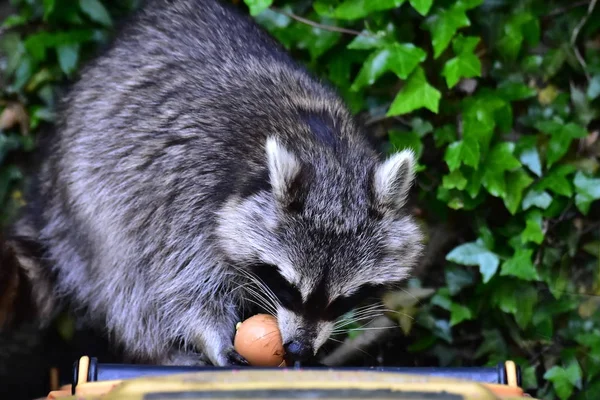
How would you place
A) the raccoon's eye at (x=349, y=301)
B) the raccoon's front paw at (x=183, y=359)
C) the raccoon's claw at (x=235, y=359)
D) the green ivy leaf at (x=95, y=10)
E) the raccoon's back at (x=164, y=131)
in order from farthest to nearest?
the green ivy leaf at (x=95, y=10) < the raccoon's front paw at (x=183, y=359) < the raccoon's back at (x=164, y=131) < the raccoon's claw at (x=235, y=359) < the raccoon's eye at (x=349, y=301)

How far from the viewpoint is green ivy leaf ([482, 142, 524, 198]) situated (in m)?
2.77

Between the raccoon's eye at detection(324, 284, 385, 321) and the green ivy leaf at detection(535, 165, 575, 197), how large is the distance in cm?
92

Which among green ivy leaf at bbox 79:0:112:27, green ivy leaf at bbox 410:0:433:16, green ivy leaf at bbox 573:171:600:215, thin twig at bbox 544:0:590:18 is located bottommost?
green ivy leaf at bbox 573:171:600:215

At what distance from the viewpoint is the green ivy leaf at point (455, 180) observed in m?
2.82

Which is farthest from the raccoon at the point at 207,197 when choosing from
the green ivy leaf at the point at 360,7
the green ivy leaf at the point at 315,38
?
the green ivy leaf at the point at 360,7

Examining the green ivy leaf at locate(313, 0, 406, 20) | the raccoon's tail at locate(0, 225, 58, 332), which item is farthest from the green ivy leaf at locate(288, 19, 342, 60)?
the raccoon's tail at locate(0, 225, 58, 332)

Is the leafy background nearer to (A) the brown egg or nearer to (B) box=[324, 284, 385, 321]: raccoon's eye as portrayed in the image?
(B) box=[324, 284, 385, 321]: raccoon's eye

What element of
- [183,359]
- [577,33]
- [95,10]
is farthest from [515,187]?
[95,10]

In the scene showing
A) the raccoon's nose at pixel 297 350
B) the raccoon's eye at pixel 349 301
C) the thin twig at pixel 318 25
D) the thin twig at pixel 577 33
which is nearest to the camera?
the raccoon's nose at pixel 297 350

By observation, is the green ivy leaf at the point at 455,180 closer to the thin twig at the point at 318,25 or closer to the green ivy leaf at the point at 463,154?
the green ivy leaf at the point at 463,154

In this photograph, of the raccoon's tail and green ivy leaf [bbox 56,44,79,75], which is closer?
the raccoon's tail

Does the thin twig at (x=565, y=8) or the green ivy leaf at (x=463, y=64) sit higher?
the thin twig at (x=565, y=8)

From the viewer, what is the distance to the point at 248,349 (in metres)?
2.14

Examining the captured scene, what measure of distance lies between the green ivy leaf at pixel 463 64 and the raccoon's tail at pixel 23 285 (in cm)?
164
